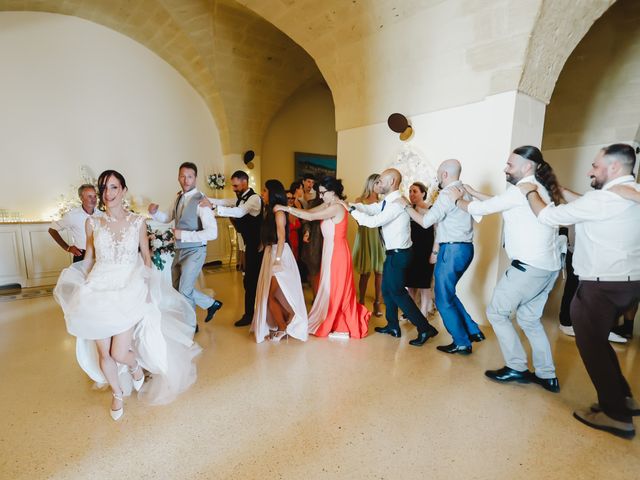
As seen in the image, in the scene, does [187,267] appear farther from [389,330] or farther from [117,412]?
[389,330]

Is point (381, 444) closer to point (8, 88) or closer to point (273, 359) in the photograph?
point (273, 359)

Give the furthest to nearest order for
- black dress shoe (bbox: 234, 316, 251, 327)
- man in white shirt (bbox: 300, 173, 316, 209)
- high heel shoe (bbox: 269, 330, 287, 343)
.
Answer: man in white shirt (bbox: 300, 173, 316, 209) → black dress shoe (bbox: 234, 316, 251, 327) → high heel shoe (bbox: 269, 330, 287, 343)

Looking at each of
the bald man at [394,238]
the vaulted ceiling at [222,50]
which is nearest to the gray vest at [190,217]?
the bald man at [394,238]

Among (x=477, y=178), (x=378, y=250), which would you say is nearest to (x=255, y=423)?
(x=378, y=250)

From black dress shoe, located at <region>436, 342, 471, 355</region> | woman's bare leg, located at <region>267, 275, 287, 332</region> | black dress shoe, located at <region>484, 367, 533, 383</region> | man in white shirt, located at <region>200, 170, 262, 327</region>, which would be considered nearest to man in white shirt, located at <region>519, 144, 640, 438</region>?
black dress shoe, located at <region>484, 367, 533, 383</region>

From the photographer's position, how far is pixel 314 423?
1.93 m

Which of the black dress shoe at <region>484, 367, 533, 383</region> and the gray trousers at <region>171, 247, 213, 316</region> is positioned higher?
the gray trousers at <region>171, 247, 213, 316</region>

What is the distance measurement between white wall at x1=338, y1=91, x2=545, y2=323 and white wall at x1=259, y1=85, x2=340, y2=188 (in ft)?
15.6

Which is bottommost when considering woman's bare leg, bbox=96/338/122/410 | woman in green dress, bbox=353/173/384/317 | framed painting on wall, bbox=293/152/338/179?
woman's bare leg, bbox=96/338/122/410

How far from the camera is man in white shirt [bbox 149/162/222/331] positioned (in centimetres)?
290

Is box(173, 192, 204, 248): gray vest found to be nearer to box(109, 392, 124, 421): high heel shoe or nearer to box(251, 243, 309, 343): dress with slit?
box(251, 243, 309, 343): dress with slit

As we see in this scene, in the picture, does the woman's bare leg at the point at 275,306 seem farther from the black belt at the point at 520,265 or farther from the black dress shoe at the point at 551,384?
the black dress shoe at the point at 551,384

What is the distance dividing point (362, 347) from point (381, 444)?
1224mm

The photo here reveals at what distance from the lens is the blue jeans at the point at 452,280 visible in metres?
2.83
